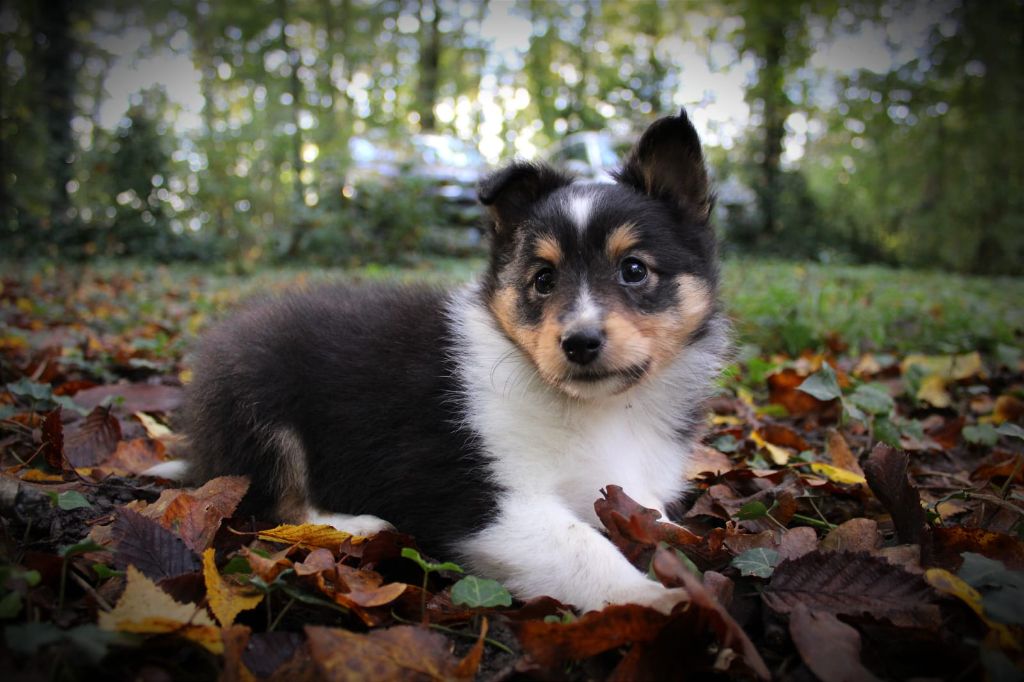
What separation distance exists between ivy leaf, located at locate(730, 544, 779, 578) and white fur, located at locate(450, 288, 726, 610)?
306mm

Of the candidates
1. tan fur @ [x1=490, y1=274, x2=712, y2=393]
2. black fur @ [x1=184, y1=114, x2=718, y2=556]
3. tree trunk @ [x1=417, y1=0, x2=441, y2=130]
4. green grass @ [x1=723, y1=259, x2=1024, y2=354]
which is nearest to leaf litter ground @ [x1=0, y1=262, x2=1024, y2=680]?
black fur @ [x1=184, y1=114, x2=718, y2=556]

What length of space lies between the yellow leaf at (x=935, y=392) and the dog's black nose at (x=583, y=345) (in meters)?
3.01

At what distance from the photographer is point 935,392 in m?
4.36

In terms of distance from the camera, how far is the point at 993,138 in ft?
43.8

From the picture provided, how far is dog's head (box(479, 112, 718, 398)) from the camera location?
2.47 metres

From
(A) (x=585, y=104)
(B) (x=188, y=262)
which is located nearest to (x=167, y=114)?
(B) (x=188, y=262)

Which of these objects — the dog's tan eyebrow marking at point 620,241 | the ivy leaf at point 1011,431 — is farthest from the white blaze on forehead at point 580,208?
the ivy leaf at point 1011,431

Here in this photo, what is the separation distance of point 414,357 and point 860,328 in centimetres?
459

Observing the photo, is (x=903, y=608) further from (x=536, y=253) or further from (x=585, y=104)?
(x=585, y=104)

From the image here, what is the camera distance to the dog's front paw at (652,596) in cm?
179

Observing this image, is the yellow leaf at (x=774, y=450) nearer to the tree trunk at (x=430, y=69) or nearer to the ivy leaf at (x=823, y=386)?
the ivy leaf at (x=823, y=386)

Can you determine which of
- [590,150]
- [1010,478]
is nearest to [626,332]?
[1010,478]

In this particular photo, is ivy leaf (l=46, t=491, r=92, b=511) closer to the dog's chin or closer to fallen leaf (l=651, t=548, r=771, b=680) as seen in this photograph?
the dog's chin

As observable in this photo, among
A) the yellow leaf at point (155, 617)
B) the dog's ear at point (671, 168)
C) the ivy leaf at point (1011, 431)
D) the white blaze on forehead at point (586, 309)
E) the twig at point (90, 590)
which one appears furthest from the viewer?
the dog's ear at point (671, 168)
